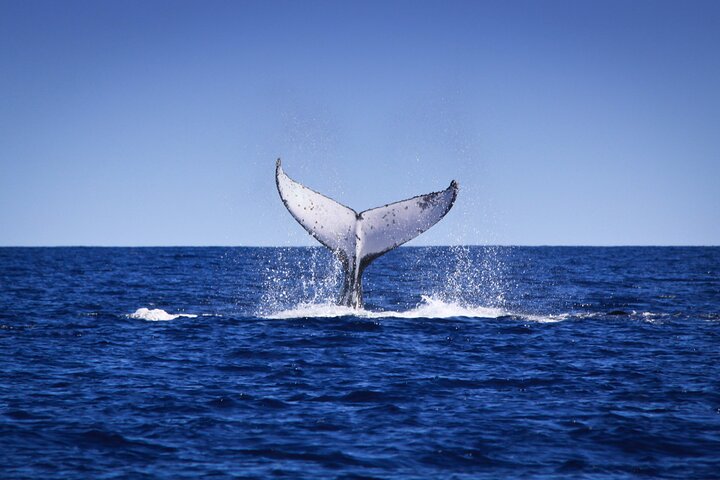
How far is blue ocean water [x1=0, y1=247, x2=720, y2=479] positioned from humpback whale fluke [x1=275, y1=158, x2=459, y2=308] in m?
1.58

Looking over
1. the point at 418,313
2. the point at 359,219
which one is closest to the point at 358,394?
the point at 359,219

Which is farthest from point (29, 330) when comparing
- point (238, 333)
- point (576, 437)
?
point (576, 437)

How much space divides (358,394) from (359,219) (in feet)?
17.8

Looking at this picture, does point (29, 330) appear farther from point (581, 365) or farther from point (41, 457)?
point (581, 365)

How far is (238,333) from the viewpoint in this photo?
1622cm

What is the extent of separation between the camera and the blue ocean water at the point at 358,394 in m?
8.04

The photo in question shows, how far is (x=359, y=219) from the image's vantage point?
51.4ft

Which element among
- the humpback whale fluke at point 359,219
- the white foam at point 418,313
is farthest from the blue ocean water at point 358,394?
the humpback whale fluke at point 359,219

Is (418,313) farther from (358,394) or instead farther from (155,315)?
(358,394)

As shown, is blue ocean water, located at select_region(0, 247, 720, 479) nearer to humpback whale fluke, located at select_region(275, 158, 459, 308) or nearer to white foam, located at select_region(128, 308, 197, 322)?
white foam, located at select_region(128, 308, 197, 322)

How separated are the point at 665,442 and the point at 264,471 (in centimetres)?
402

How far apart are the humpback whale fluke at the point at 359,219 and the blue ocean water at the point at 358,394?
1577 mm

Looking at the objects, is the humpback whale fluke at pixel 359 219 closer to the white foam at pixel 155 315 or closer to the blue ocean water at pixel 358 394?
the blue ocean water at pixel 358 394

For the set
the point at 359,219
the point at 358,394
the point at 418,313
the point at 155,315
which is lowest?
the point at 358,394
